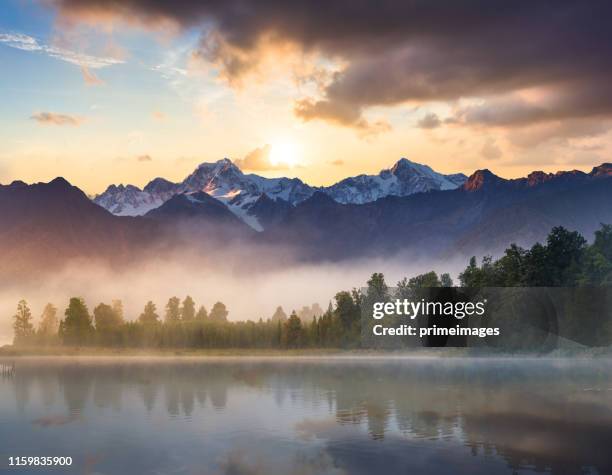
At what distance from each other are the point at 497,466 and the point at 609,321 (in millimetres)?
145897

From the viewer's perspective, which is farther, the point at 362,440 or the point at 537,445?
the point at 362,440

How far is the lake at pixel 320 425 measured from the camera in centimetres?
6625

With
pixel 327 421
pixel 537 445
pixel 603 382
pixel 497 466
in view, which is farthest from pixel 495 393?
pixel 497 466

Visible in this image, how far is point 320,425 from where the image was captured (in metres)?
88.4

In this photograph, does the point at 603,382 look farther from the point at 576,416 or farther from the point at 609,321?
the point at 609,321

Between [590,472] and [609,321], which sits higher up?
[609,321]

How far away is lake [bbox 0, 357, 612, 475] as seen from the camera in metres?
66.2

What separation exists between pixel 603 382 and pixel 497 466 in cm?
7972

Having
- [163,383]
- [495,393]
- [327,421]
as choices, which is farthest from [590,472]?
[163,383]

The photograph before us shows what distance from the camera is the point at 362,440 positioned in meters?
77.2

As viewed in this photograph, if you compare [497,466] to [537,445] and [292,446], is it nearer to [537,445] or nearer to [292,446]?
[537,445]

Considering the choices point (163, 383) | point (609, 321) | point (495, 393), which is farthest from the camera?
point (609, 321)

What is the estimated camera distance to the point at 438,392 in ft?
411

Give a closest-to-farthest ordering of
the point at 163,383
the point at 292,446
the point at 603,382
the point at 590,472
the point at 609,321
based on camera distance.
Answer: the point at 590,472 → the point at 292,446 → the point at 603,382 → the point at 163,383 → the point at 609,321
